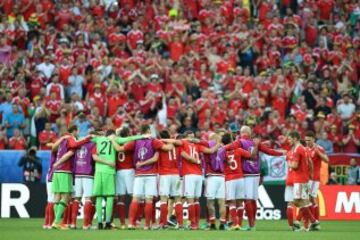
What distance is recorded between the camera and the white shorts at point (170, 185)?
3092cm

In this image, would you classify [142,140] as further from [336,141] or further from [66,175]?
[336,141]

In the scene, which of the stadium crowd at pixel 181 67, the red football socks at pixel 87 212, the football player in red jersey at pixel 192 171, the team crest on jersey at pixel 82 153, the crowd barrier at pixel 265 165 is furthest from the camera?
the stadium crowd at pixel 181 67

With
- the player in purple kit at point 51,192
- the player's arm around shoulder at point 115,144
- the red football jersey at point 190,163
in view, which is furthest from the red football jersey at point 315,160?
the player in purple kit at point 51,192

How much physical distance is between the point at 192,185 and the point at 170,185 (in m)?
0.60

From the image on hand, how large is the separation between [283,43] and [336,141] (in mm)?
5284

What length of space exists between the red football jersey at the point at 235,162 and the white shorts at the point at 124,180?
2.25m

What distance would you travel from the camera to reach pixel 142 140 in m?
30.7

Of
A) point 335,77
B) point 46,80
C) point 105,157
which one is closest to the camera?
point 105,157

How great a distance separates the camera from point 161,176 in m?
31.0

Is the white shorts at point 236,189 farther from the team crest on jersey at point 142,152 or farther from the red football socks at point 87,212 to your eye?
the red football socks at point 87,212

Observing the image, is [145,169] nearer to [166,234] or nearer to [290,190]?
[166,234]

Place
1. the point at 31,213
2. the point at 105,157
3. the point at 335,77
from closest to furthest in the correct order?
1. the point at 105,157
2. the point at 31,213
3. the point at 335,77

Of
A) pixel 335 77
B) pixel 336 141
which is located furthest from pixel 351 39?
pixel 336 141

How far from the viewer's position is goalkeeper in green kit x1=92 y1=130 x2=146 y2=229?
3050 cm
